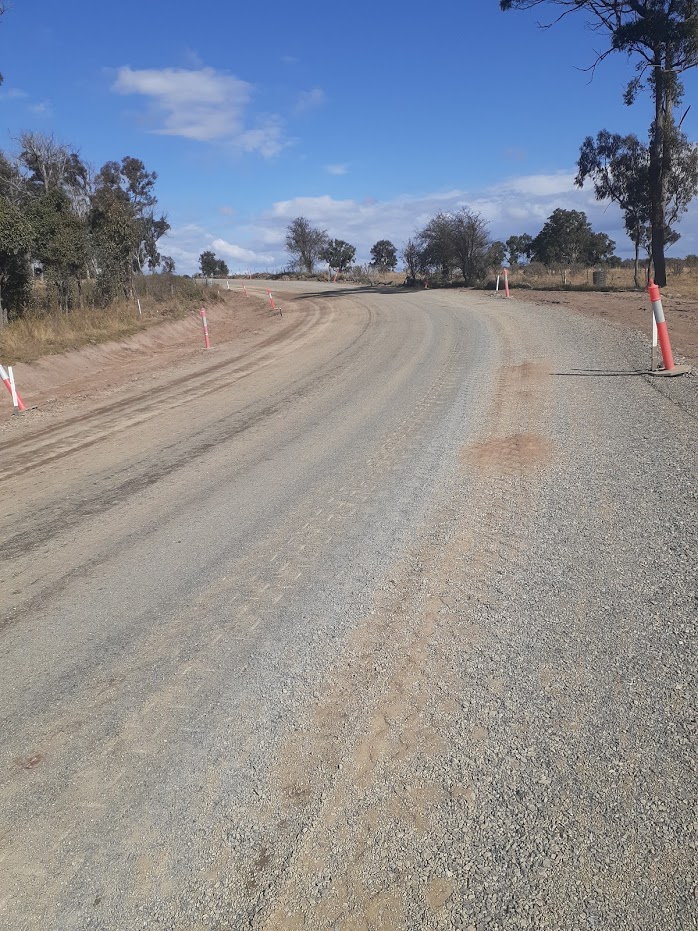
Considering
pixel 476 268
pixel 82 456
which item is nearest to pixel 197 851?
pixel 82 456

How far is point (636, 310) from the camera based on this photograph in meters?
17.1

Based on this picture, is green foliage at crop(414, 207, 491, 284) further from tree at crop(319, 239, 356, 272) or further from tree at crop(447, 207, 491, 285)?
tree at crop(319, 239, 356, 272)

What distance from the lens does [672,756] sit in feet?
8.25

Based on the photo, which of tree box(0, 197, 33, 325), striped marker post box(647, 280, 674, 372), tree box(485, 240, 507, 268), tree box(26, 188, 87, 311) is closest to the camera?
striped marker post box(647, 280, 674, 372)

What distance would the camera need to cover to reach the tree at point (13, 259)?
1591cm

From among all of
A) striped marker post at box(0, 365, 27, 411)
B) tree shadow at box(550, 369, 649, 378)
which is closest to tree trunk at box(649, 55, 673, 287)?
tree shadow at box(550, 369, 649, 378)

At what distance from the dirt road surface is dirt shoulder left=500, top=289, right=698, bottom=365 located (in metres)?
6.01

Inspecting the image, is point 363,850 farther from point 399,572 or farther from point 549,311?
point 549,311

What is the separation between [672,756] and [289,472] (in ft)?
15.0

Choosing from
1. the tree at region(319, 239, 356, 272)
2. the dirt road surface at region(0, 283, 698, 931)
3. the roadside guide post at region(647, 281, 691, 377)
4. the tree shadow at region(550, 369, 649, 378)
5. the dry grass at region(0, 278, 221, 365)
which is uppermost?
the tree at region(319, 239, 356, 272)

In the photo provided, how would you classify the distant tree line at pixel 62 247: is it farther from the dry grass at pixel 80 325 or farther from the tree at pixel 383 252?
the tree at pixel 383 252

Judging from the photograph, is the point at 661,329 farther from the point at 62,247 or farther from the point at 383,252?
the point at 383,252

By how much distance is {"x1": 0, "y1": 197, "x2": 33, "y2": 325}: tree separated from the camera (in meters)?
15.9

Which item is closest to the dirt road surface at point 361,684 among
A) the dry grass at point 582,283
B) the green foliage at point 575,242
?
the dry grass at point 582,283
